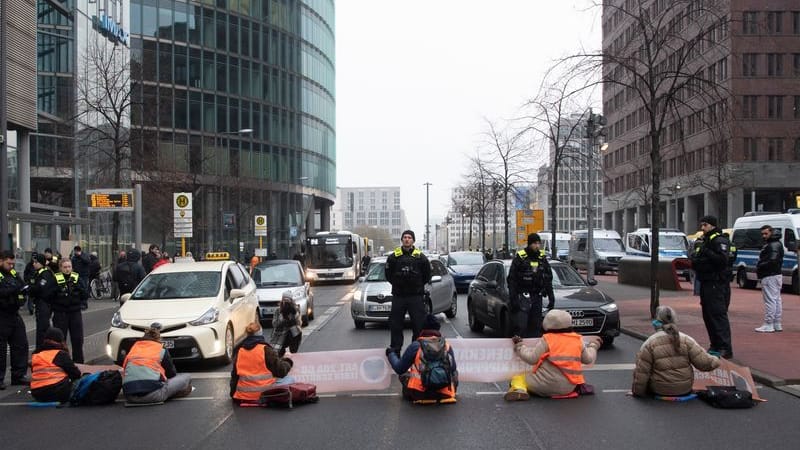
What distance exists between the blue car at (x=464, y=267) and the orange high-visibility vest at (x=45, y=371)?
1863 cm

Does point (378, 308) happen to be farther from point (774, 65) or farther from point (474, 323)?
point (774, 65)

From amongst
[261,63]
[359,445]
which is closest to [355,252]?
[261,63]

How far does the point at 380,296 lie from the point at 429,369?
7.70 m

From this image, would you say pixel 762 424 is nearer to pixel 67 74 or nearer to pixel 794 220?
Answer: pixel 794 220

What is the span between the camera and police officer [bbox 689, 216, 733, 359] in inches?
399

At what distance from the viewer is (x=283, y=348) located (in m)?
9.79

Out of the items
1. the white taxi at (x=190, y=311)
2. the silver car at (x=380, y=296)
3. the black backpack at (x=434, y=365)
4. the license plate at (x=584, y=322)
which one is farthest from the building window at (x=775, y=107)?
the black backpack at (x=434, y=365)

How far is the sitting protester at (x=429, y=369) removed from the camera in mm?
7898

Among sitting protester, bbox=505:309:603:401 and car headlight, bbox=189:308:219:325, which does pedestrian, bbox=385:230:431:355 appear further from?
car headlight, bbox=189:308:219:325

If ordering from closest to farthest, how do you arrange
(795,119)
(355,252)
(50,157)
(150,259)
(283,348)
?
1. (283,348)
2. (150,259)
3. (50,157)
4. (355,252)
5. (795,119)

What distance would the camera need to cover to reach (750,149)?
55.6 metres

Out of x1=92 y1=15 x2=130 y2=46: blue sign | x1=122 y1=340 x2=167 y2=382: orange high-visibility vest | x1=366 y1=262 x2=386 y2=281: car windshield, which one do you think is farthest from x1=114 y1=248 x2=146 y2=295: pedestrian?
x1=92 y1=15 x2=130 y2=46: blue sign

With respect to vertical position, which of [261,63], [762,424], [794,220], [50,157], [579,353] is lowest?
[762,424]

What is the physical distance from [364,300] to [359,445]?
9.26 metres
